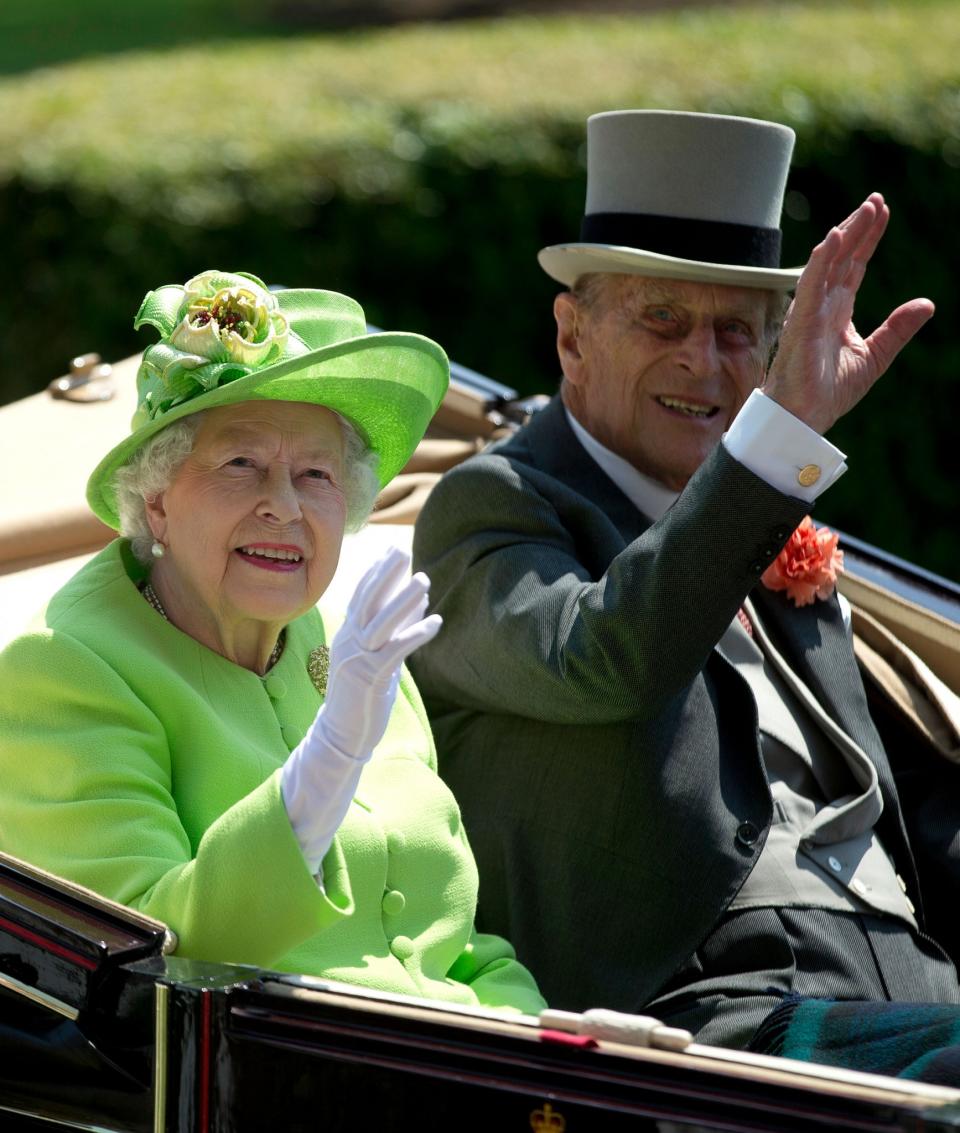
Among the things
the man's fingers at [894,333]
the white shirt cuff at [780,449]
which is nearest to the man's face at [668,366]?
the man's fingers at [894,333]

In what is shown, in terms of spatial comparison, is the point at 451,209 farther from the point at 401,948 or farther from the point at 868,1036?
the point at 868,1036

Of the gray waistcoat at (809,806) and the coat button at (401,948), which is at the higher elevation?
the gray waistcoat at (809,806)

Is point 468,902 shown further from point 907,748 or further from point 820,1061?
point 907,748

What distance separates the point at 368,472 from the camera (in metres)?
2.37

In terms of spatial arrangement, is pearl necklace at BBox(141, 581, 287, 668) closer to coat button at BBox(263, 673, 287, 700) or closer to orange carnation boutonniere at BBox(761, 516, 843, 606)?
coat button at BBox(263, 673, 287, 700)

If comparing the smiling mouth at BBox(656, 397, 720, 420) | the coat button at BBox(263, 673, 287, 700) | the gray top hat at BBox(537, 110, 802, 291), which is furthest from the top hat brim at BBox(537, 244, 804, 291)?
the coat button at BBox(263, 673, 287, 700)

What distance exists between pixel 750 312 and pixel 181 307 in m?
0.99

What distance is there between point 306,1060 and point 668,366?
134 centimetres

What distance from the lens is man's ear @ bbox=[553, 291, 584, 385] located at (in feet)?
9.30

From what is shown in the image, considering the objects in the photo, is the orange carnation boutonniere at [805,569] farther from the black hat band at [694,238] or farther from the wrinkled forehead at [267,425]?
the wrinkled forehead at [267,425]

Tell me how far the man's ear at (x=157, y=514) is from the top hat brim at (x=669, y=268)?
35.1 inches

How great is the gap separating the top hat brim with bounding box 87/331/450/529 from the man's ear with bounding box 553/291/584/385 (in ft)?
1.46

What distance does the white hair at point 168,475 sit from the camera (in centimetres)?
217

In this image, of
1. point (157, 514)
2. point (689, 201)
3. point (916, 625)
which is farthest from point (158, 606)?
point (916, 625)
